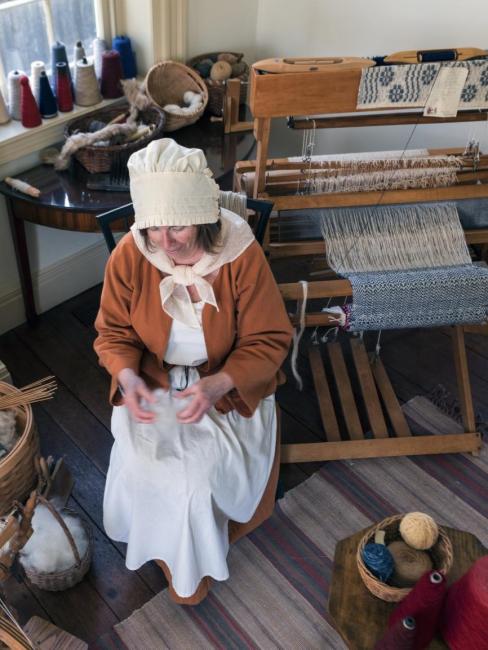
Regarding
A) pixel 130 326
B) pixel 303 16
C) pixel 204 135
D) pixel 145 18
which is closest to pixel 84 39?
pixel 145 18

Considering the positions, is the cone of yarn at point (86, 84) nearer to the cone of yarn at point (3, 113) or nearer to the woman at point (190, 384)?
the cone of yarn at point (3, 113)

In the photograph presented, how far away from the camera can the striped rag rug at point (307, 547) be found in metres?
2.00

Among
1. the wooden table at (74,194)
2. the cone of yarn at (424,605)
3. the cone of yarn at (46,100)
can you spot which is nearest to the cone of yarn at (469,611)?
the cone of yarn at (424,605)

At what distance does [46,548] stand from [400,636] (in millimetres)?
1091

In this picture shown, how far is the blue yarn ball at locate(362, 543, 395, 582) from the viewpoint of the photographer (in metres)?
1.58

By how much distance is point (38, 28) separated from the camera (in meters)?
2.53

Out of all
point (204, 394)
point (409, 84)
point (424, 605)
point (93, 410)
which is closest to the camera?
point (424, 605)

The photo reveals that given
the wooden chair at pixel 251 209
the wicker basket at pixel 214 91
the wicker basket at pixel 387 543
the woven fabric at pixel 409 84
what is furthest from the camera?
the wicker basket at pixel 214 91

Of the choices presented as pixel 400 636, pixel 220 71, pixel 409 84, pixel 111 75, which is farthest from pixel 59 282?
pixel 400 636

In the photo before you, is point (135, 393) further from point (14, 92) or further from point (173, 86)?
point (173, 86)

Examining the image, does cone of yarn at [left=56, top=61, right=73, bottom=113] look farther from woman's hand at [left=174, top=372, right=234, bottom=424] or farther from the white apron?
woman's hand at [left=174, top=372, right=234, bottom=424]

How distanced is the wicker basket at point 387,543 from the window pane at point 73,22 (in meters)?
2.12

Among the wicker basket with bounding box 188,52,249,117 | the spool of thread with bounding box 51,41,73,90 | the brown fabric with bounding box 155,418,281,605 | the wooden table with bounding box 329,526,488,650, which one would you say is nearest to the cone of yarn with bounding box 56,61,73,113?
the spool of thread with bounding box 51,41,73,90

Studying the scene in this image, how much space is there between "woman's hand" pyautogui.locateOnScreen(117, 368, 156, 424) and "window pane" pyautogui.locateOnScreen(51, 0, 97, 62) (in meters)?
1.50
